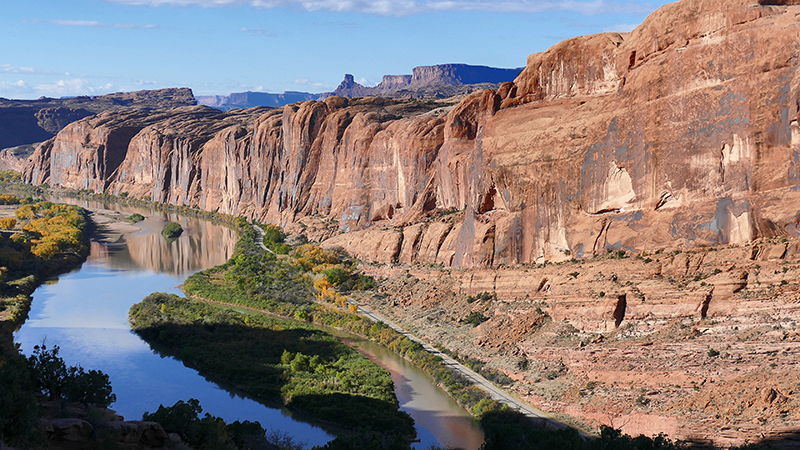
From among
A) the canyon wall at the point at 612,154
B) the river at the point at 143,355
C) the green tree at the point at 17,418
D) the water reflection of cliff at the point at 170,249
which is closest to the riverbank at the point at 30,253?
the river at the point at 143,355

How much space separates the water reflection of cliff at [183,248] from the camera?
89.6m

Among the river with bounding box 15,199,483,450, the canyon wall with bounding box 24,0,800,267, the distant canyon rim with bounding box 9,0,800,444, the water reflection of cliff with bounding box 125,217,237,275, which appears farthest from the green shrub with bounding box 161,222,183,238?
the distant canyon rim with bounding box 9,0,800,444

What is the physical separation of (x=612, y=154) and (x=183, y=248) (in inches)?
2941

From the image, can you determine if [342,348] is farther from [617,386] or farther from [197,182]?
[197,182]

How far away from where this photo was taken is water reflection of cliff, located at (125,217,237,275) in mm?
89562

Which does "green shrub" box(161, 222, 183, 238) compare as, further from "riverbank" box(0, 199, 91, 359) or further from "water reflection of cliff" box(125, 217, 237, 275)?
"riverbank" box(0, 199, 91, 359)

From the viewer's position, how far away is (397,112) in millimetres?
99438

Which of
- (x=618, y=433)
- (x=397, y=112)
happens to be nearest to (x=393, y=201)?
(x=397, y=112)

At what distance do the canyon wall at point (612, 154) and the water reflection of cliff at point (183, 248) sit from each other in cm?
1953

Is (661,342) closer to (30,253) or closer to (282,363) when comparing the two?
(282,363)

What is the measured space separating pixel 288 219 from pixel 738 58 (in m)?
77.5

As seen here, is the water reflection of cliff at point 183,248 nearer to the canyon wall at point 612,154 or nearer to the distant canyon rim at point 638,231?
the canyon wall at point 612,154

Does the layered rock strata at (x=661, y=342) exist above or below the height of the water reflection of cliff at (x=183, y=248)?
above

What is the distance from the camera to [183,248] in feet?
337
